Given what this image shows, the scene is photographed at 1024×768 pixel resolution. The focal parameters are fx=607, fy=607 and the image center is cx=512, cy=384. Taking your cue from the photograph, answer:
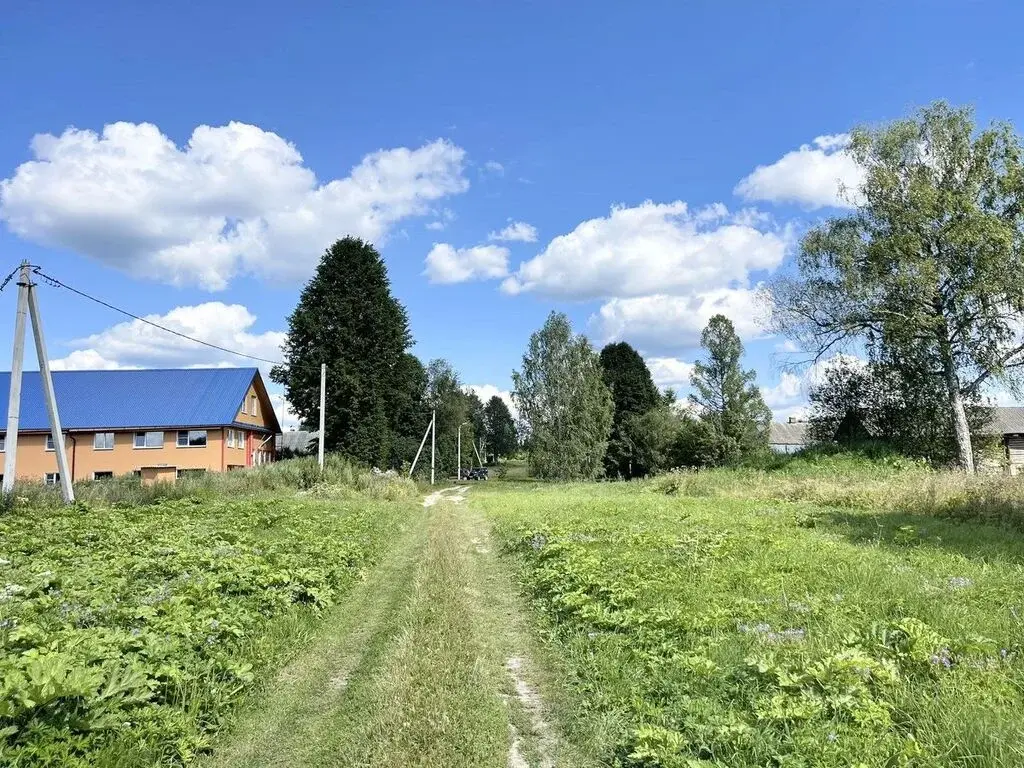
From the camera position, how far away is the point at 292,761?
461cm

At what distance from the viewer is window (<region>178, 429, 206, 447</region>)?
4388cm

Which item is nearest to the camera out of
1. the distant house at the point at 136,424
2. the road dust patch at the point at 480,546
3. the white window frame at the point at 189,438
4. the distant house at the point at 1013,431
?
the road dust patch at the point at 480,546

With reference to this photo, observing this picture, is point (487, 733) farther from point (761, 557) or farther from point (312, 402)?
point (312, 402)

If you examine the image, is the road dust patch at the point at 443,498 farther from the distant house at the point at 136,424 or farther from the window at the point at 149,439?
the window at the point at 149,439

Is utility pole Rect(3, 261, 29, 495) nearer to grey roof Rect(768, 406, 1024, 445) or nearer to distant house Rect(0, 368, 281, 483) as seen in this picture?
distant house Rect(0, 368, 281, 483)

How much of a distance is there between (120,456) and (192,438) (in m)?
4.99

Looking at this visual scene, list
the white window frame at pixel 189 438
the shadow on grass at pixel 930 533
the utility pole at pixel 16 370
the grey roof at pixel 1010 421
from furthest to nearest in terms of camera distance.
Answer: the grey roof at pixel 1010 421
the white window frame at pixel 189 438
the utility pole at pixel 16 370
the shadow on grass at pixel 930 533

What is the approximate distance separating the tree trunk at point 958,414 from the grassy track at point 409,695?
27562 millimetres

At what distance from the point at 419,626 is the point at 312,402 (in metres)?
41.4

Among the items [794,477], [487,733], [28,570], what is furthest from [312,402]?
[487,733]

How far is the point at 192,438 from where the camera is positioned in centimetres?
4397

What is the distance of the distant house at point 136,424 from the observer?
4266cm

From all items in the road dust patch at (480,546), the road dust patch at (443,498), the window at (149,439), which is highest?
the window at (149,439)

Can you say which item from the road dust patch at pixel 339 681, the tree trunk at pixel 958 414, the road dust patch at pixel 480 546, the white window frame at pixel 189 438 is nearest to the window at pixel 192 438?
the white window frame at pixel 189 438
